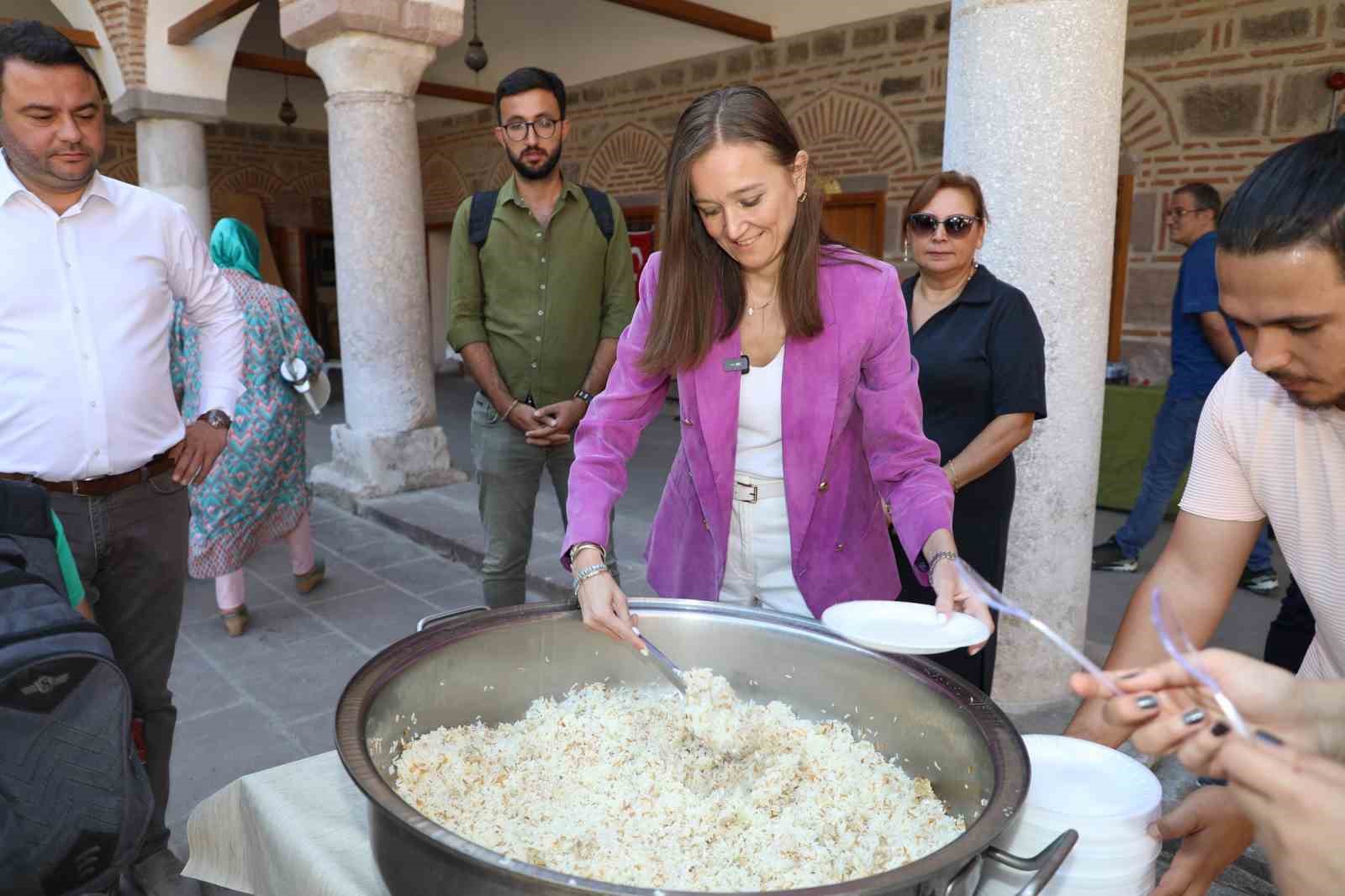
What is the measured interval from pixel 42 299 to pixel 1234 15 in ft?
21.7

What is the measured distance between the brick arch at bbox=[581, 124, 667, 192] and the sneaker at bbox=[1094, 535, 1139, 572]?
236 inches

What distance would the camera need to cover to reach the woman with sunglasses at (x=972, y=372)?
8.43 feet

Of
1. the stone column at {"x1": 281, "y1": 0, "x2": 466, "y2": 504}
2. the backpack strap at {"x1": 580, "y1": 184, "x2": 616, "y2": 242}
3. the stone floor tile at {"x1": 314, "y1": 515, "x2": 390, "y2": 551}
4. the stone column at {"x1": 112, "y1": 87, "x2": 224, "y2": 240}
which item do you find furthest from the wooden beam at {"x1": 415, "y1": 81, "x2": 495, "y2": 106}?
the backpack strap at {"x1": 580, "y1": 184, "x2": 616, "y2": 242}

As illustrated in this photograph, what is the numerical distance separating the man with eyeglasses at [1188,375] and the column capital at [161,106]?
777cm

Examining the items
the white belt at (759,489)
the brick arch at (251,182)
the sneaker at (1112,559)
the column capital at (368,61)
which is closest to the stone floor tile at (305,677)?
the white belt at (759,489)

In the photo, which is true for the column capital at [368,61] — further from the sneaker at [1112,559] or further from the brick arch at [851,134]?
the sneaker at [1112,559]

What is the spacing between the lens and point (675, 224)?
1.76 metres

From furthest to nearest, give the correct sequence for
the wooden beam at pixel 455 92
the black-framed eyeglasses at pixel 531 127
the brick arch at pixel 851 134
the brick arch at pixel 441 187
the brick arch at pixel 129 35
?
the brick arch at pixel 441 187, the wooden beam at pixel 455 92, the brick arch at pixel 129 35, the brick arch at pixel 851 134, the black-framed eyeglasses at pixel 531 127

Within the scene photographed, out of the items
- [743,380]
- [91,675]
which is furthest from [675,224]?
[91,675]

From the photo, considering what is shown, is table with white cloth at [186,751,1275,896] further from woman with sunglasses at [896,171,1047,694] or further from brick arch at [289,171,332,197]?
brick arch at [289,171,332,197]

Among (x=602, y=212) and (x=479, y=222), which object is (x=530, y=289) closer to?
(x=479, y=222)

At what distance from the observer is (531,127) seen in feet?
10.4

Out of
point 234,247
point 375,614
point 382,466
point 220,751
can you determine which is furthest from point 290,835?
point 382,466

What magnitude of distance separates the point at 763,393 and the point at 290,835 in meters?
1.10
